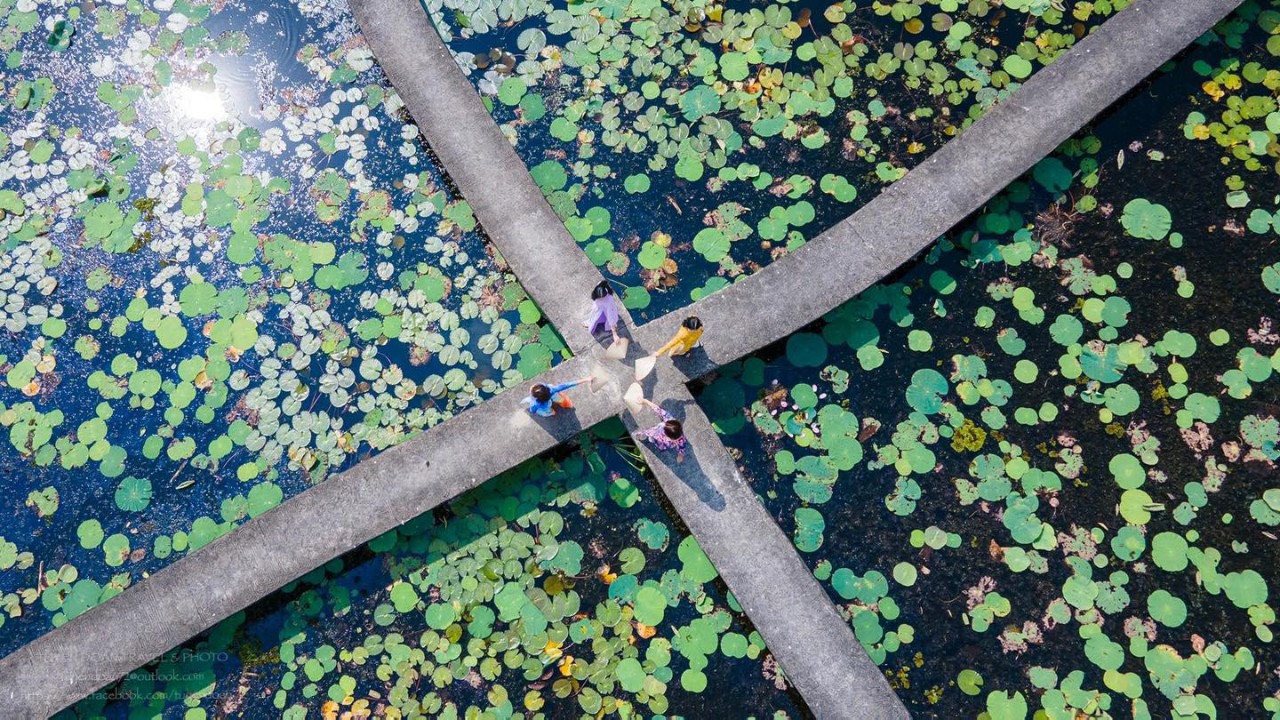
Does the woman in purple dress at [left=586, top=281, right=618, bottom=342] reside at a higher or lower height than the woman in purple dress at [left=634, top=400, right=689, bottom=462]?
higher

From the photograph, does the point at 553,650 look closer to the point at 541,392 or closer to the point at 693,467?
the point at 693,467

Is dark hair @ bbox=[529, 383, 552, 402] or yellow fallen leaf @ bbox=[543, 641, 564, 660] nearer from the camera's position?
dark hair @ bbox=[529, 383, 552, 402]

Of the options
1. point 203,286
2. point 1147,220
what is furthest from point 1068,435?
point 203,286

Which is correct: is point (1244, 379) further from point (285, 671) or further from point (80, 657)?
point (80, 657)

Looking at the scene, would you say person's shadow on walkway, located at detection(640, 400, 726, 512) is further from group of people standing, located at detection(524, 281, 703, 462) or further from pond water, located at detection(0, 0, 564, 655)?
pond water, located at detection(0, 0, 564, 655)

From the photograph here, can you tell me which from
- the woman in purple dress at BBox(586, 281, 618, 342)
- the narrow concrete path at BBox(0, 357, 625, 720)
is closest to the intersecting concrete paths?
the narrow concrete path at BBox(0, 357, 625, 720)

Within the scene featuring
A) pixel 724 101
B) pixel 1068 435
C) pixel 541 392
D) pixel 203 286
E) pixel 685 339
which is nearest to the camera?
pixel 541 392
